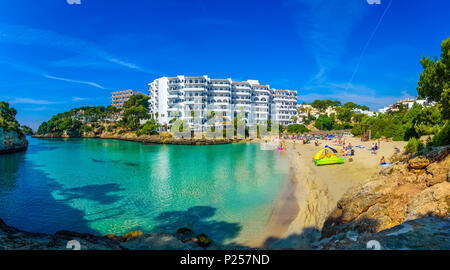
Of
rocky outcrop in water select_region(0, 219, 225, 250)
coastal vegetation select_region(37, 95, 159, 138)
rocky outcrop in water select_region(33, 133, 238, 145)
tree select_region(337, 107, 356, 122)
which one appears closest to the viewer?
rocky outcrop in water select_region(0, 219, 225, 250)

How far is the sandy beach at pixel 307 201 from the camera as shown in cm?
873

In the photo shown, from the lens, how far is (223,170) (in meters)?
23.7

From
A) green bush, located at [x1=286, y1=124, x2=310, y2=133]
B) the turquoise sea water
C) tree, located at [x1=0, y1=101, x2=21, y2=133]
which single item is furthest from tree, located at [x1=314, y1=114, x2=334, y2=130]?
tree, located at [x1=0, y1=101, x2=21, y2=133]

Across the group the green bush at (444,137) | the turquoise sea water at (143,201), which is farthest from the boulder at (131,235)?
the green bush at (444,137)

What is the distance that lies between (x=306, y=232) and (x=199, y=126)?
2480 inches

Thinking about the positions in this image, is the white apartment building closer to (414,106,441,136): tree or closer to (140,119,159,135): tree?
(140,119,159,135): tree

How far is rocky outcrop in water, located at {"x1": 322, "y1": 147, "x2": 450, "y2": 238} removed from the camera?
611 cm

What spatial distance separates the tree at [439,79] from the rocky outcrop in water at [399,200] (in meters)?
2.37

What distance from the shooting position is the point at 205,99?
240 ft

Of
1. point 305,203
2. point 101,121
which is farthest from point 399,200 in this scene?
point 101,121

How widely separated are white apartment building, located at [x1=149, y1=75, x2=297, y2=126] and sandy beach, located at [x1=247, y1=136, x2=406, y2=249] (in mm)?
53343

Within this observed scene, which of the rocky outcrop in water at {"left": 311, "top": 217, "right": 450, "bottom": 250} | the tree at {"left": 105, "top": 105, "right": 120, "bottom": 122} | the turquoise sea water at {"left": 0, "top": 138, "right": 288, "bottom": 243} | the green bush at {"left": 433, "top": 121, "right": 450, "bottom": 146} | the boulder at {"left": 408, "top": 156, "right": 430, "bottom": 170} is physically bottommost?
the turquoise sea water at {"left": 0, "top": 138, "right": 288, "bottom": 243}

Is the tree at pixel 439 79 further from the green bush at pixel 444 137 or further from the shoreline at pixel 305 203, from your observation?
the shoreline at pixel 305 203
